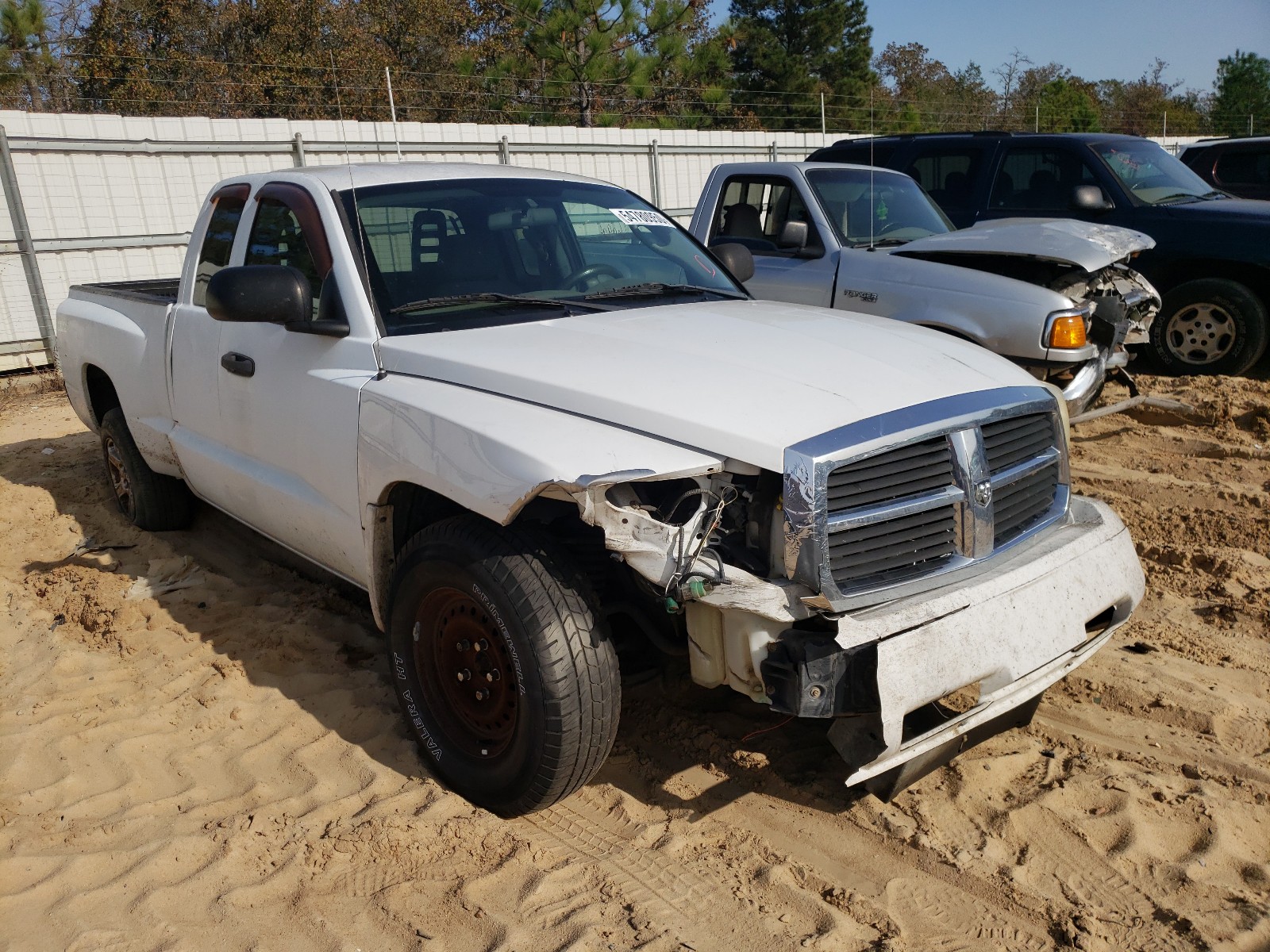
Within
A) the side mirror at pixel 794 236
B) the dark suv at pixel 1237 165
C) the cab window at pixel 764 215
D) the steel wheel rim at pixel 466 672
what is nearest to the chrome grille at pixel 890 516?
the steel wheel rim at pixel 466 672

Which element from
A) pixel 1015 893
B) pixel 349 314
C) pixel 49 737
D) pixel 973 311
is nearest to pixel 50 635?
pixel 49 737

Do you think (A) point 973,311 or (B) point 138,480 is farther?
(A) point 973,311

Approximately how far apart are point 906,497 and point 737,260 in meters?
2.32

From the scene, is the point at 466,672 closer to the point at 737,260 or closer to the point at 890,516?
the point at 890,516

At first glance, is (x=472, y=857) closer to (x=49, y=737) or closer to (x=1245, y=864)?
(x=49, y=737)

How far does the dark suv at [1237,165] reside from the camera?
35.3 feet

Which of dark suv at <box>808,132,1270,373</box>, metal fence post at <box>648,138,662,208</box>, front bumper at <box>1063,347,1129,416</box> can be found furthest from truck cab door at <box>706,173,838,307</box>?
metal fence post at <box>648,138,662,208</box>

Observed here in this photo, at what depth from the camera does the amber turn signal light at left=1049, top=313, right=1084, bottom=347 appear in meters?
6.07

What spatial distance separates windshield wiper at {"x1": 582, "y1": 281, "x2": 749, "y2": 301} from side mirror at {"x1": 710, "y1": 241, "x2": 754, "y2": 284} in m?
0.53

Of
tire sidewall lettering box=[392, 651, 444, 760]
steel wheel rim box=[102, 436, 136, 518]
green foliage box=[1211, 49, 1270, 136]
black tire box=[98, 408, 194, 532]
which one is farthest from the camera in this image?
green foliage box=[1211, 49, 1270, 136]

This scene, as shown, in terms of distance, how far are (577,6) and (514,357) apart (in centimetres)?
2043

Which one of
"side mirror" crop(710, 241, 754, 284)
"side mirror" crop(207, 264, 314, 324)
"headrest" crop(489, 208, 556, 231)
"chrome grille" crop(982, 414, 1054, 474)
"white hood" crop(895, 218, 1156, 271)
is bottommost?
"chrome grille" crop(982, 414, 1054, 474)

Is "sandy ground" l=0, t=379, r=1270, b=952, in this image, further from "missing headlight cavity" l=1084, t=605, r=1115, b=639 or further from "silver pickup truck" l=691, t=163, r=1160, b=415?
"silver pickup truck" l=691, t=163, r=1160, b=415

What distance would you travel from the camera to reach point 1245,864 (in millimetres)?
2865
